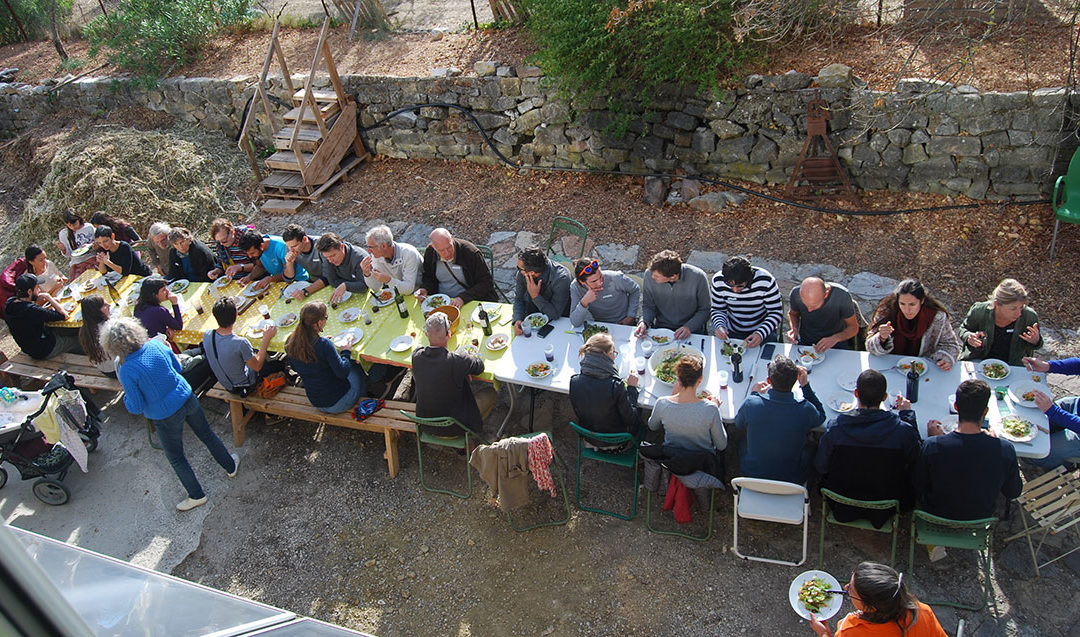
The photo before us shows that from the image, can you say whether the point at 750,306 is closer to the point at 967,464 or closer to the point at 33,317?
the point at 967,464

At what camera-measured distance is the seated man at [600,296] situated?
257 inches

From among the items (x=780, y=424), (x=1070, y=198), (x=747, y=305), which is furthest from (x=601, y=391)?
(x=1070, y=198)

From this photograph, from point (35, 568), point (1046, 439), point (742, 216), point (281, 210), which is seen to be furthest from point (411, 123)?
point (35, 568)

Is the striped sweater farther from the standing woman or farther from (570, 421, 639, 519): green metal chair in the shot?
the standing woman

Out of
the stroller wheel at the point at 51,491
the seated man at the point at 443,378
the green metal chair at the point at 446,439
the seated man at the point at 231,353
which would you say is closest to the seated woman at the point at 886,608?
the green metal chair at the point at 446,439

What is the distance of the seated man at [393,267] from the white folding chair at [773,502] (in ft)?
12.8

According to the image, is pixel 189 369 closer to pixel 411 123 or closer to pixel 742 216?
pixel 411 123

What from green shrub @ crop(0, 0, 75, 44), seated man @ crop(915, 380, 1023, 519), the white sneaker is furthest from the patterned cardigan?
green shrub @ crop(0, 0, 75, 44)

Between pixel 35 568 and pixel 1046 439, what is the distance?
5.77 meters

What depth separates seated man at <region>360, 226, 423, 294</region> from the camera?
7367 millimetres

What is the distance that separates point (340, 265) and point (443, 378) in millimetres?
2378

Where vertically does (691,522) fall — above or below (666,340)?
Result: below

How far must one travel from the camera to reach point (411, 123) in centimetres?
1172

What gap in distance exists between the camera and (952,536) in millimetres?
4902
